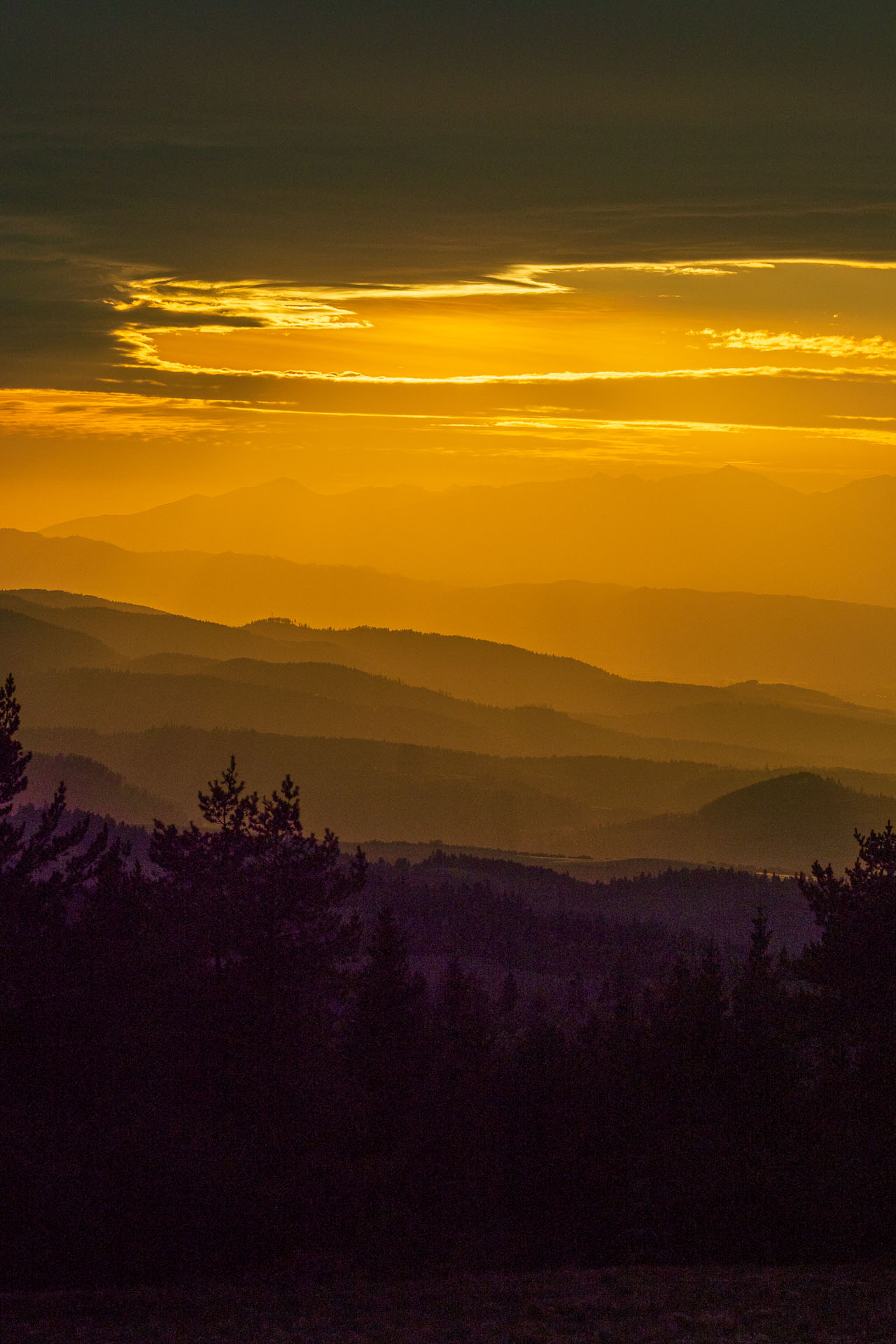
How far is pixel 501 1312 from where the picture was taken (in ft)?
85.2

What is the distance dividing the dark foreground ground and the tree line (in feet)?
6.83

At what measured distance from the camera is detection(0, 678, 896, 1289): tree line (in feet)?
91.7

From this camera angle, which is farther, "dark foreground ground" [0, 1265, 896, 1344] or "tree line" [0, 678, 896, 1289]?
"tree line" [0, 678, 896, 1289]

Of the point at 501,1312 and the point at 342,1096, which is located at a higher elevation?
the point at 342,1096

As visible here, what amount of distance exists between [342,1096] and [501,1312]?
7.07 m

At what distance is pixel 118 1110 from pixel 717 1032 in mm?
13860

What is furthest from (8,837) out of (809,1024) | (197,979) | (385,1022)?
(809,1024)

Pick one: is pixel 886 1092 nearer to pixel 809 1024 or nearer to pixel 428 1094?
pixel 809 1024

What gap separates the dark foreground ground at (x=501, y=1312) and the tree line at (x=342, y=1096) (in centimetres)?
208

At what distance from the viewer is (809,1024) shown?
33.2 m

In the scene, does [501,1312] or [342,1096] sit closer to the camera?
[501,1312]

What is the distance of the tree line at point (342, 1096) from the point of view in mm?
27938

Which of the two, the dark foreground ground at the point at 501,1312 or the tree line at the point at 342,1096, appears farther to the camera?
the tree line at the point at 342,1096

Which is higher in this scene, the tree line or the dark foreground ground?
the tree line
